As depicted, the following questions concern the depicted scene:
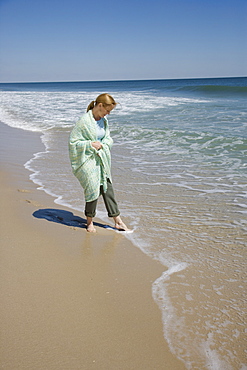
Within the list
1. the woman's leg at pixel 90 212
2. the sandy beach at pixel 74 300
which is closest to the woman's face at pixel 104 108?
the woman's leg at pixel 90 212

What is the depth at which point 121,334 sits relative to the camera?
2.55m

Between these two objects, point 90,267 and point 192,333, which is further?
point 90,267

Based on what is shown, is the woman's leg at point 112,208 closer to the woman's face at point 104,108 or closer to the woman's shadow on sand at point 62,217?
the woman's shadow on sand at point 62,217

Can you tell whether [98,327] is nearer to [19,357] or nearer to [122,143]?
[19,357]

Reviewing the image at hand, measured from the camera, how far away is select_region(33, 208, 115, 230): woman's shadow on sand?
4773 mm

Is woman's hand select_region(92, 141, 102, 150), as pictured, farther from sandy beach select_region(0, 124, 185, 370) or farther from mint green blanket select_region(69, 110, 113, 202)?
sandy beach select_region(0, 124, 185, 370)

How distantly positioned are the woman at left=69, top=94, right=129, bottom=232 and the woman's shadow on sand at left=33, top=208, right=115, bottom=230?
11.1 inches

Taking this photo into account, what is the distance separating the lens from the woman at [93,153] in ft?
13.9

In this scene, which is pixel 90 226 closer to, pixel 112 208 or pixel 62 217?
pixel 112 208

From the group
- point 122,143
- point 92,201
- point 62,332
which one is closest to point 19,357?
point 62,332

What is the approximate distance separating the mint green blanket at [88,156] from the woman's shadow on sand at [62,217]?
46 cm

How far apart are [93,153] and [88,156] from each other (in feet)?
0.21

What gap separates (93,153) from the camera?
14.3 ft

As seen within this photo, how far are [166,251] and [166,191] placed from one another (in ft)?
7.56
